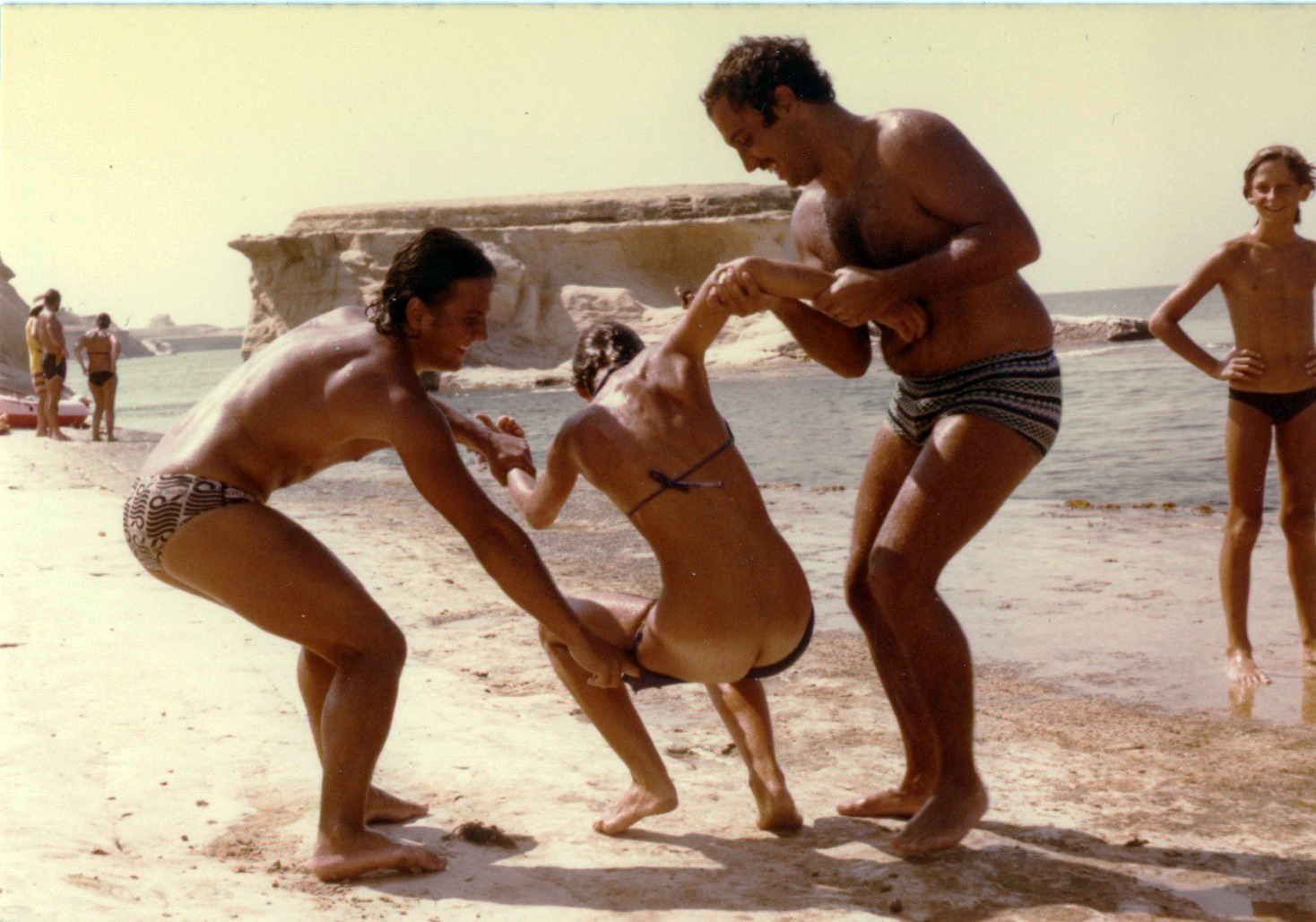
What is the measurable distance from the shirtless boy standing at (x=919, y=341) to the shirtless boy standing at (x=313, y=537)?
738 millimetres

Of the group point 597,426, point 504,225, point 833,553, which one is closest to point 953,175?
point 597,426

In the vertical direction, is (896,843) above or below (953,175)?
below

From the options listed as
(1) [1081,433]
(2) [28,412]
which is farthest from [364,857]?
(2) [28,412]

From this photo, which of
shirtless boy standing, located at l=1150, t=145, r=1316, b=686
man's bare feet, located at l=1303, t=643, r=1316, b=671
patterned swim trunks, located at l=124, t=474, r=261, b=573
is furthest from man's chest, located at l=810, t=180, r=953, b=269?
man's bare feet, located at l=1303, t=643, r=1316, b=671

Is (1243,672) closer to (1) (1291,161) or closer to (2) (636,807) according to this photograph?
(1) (1291,161)

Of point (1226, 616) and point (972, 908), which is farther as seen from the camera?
point (1226, 616)

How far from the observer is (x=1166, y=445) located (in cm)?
1454

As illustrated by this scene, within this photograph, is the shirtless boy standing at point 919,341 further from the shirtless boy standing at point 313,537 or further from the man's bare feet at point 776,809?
the shirtless boy standing at point 313,537

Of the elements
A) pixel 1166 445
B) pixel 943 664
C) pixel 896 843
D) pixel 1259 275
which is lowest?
pixel 1166 445

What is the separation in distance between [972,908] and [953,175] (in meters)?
1.63

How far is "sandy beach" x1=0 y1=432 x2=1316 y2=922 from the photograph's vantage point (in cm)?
289

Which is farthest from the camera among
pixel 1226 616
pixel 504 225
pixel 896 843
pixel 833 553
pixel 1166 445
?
pixel 504 225

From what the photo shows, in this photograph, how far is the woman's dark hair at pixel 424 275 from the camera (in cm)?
315

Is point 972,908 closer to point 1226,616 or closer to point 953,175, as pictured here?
point 953,175
